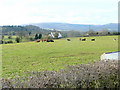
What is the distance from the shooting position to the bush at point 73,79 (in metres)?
3.86

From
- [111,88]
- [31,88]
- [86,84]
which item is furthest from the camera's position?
[111,88]

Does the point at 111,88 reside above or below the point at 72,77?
below

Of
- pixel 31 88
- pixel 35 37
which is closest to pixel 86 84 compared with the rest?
pixel 31 88

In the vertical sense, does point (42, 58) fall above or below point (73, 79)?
below

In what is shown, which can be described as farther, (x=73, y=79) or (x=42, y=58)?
(x=42, y=58)

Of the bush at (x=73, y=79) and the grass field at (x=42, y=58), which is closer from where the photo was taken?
the bush at (x=73, y=79)

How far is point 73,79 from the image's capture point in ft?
13.9

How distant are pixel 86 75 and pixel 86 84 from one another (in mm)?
215

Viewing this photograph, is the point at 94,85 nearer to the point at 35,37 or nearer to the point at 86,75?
the point at 86,75

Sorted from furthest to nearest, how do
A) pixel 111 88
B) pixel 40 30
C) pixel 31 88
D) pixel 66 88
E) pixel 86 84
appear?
pixel 40 30, pixel 111 88, pixel 86 84, pixel 66 88, pixel 31 88

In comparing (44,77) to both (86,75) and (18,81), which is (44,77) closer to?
(18,81)

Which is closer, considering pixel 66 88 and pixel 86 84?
pixel 66 88

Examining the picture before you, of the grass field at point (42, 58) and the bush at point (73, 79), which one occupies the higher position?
the bush at point (73, 79)

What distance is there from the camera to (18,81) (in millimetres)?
3887
